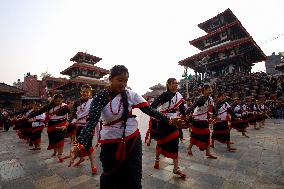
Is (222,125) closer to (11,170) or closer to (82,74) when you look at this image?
(11,170)

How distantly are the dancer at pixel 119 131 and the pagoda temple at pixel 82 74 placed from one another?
3591cm

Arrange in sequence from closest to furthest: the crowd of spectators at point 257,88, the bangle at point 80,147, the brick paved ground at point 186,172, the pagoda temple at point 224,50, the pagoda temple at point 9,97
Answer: the bangle at point 80,147, the brick paved ground at point 186,172, the crowd of spectators at point 257,88, the pagoda temple at point 224,50, the pagoda temple at point 9,97

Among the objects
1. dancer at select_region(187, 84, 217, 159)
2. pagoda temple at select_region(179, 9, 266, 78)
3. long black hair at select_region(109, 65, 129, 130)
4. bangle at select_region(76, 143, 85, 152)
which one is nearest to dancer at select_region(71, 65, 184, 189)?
long black hair at select_region(109, 65, 129, 130)

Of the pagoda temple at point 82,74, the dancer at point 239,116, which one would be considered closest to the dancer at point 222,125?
Result: the dancer at point 239,116

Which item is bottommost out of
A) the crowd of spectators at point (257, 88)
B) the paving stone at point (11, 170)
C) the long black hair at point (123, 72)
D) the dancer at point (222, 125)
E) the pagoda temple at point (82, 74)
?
the paving stone at point (11, 170)

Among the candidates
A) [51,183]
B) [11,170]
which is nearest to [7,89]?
[11,170]

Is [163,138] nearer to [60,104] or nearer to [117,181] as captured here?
[117,181]

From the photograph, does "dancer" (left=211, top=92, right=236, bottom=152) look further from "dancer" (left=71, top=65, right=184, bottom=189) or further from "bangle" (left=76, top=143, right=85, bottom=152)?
"bangle" (left=76, top=143, right=85, bottom=152)

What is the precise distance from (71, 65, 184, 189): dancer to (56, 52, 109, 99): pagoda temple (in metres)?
35.9

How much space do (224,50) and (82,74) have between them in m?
25.4

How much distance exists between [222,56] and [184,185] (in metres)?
30.9

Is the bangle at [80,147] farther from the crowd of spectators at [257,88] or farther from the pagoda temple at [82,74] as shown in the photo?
the pagoda temple at [82,74]

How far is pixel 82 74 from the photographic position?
42312mm

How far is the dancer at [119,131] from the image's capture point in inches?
99.7
